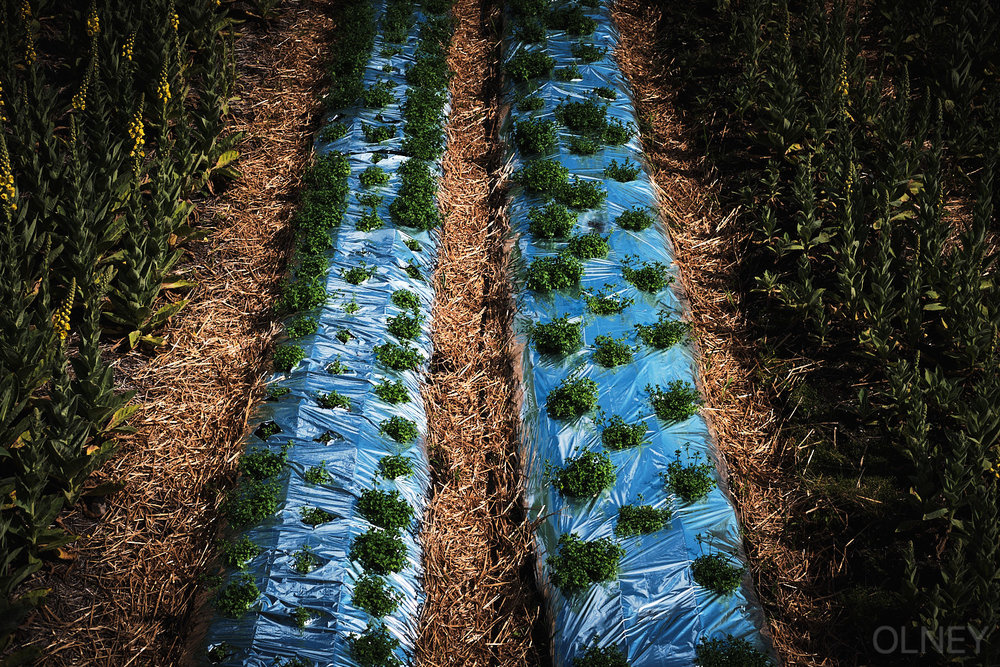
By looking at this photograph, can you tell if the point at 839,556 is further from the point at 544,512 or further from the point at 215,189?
the point at 215,189

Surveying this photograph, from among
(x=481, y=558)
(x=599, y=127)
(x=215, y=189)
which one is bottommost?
(x=481, y=558)

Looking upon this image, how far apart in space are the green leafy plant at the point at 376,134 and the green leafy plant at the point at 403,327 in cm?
205

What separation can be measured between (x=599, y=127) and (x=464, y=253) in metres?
1.83

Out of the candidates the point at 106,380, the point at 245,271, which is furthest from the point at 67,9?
the point at 106,380

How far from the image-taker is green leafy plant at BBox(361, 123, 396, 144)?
6477 mm

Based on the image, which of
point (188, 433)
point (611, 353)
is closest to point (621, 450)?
point (611, 353)

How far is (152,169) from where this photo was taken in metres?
5.70

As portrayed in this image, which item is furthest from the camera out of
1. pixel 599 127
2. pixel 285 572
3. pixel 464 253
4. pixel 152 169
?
pixel 599 127

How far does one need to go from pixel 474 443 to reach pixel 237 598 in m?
1.90

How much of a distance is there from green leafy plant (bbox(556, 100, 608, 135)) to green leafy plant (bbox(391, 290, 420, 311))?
2447 millimetres

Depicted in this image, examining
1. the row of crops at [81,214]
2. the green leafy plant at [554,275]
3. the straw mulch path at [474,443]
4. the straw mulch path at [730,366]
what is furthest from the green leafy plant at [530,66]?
the row of crops at [81,214]

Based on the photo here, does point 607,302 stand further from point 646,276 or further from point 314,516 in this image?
point 314,516

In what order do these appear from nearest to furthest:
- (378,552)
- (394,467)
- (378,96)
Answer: (378,552), (394,467), (378,96)

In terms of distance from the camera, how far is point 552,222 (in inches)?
231
